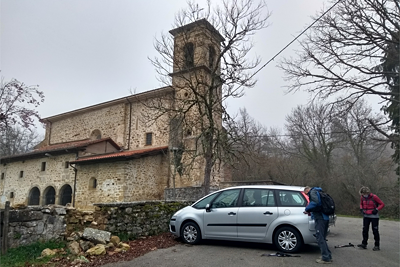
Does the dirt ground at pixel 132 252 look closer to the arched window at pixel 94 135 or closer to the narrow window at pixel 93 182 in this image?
the narrow window at pixel 93 182

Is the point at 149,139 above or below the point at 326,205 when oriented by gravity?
above

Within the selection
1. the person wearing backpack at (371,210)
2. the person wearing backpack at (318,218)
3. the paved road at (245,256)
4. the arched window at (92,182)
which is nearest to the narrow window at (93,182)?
the arched window at (92,182)

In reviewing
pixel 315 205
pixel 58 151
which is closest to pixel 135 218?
pixel 315 205

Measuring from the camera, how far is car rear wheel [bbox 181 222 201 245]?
7375mm

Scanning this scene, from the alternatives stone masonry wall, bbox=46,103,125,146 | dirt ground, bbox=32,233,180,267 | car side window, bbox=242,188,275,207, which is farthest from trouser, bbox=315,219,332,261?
stone masonry wall, bbox=46,103,125,146

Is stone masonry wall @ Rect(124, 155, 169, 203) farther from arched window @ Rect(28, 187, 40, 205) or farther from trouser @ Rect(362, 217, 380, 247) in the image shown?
trouser @ Rect(362, 217, 380, 247)

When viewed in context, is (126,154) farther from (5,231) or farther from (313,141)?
(313,141)

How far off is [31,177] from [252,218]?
2091 centimetres

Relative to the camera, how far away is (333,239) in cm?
857

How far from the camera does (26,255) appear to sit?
5938 millimetres

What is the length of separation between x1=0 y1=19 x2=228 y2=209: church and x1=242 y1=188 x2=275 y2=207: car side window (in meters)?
7.02

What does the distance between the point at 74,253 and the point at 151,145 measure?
15.3 metres

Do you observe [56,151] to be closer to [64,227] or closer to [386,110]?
[64,227]

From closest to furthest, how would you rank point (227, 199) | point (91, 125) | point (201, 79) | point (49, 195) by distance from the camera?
point (227, 199), point (201, 79), point (49, 195), point (91, 125)
